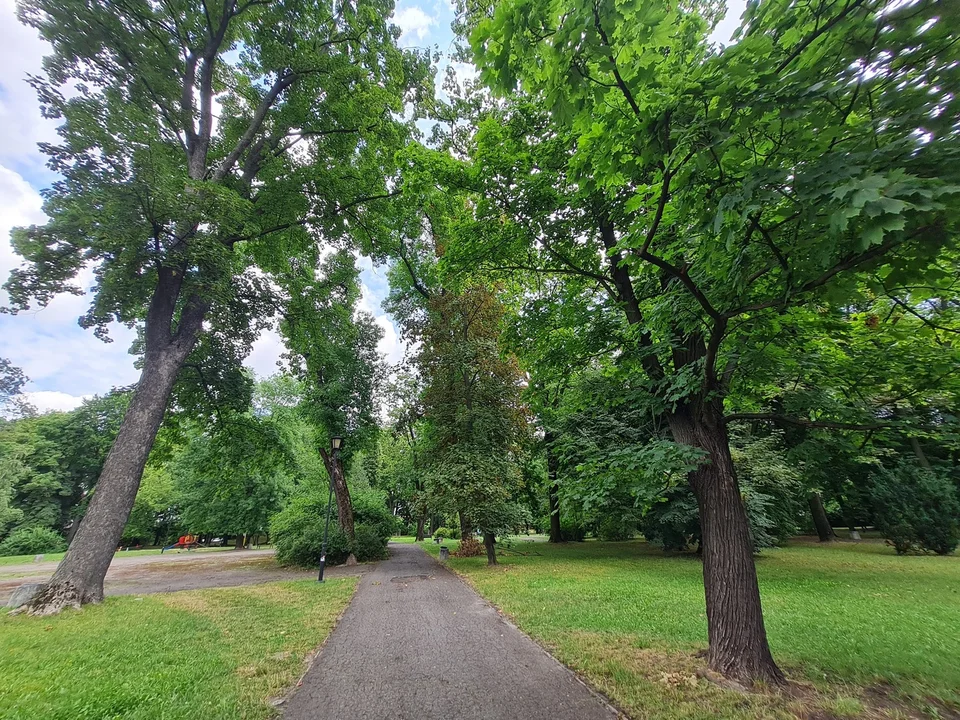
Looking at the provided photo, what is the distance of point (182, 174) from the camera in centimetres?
865

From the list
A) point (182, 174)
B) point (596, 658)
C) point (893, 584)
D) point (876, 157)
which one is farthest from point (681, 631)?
point (182, 174)

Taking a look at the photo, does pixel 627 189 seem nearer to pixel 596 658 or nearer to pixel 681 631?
pixel 596 658

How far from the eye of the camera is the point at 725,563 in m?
4.40

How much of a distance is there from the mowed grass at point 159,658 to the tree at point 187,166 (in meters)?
2.12

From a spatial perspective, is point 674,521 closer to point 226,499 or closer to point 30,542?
point 226,499

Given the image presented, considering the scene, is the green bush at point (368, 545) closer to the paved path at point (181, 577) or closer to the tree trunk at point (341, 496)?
the tree trunk at point (341, 496)

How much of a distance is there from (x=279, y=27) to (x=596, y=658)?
1537 centimetres

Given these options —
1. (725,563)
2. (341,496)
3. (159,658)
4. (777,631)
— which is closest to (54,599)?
(159,658)

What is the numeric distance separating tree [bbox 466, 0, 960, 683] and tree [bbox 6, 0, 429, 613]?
8.34 meters

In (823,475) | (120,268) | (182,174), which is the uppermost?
(182,174)

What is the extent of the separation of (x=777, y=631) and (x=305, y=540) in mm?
13901

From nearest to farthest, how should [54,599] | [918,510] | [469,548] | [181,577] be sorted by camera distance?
[54,599] < [181,577] < [918,510] < [469,548]

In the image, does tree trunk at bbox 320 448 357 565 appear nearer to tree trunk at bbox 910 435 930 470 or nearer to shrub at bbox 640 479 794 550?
shrub at bbox 640 479 794 550

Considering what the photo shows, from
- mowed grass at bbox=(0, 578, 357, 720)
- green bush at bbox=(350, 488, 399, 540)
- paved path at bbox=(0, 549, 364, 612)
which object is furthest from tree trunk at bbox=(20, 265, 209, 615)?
green bush at bbox=(350, 488, 399, 540)
